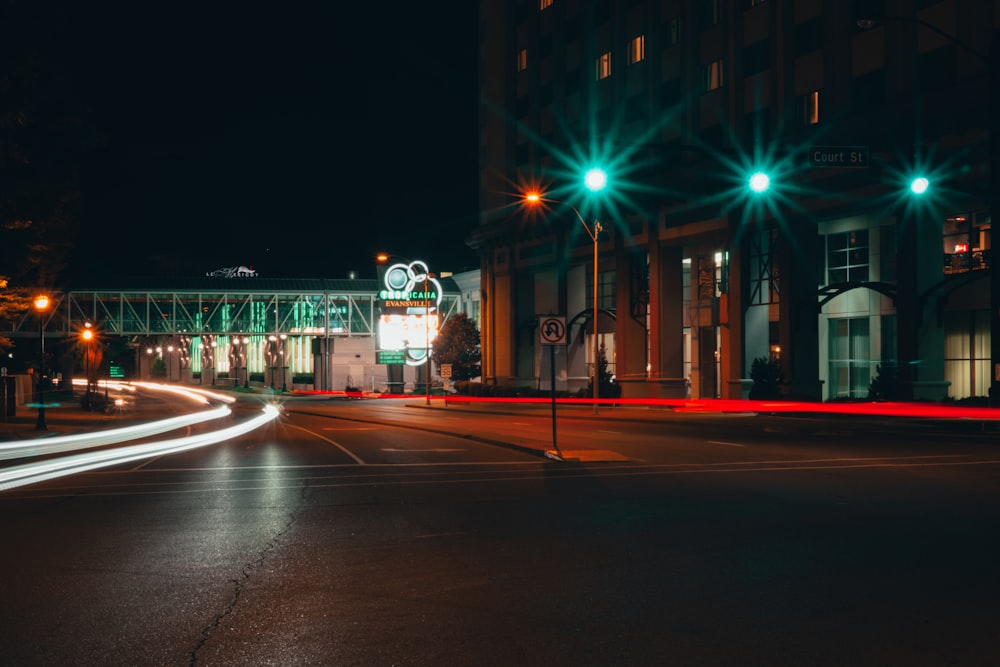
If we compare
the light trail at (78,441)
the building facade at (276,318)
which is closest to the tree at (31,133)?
the light trail at (78,441)

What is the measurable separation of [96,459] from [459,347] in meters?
57.1

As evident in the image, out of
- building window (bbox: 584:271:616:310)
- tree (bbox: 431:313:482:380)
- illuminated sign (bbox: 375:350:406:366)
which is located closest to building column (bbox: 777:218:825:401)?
building window (bbox: 584:271:616:310)

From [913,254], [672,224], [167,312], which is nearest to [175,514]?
[913,254]

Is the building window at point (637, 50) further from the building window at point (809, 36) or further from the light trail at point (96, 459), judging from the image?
the light trail at point (96, 459)

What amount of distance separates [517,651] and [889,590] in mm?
3461

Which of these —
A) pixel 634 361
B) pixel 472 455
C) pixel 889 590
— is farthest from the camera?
pixel 634 361

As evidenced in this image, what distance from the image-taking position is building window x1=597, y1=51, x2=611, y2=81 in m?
61.1

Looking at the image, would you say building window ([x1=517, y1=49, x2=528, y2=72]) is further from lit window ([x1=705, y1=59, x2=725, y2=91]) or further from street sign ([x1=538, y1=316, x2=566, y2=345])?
street sign ([x1=538, y1=316, x2=566, y2=345])

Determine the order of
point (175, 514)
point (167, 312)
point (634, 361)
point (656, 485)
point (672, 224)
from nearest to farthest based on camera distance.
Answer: point (175, 514) < point (656, 485) < point (672, 224) < point (634, 361) < point (167, 312)

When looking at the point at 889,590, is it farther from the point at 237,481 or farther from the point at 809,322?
the point at 809,322

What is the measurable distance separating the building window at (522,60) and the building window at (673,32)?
54.5 feet

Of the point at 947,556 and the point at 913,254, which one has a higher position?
the point at 913,254

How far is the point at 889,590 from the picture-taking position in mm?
8328

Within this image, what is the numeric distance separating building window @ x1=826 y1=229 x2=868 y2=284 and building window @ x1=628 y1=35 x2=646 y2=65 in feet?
54.0
